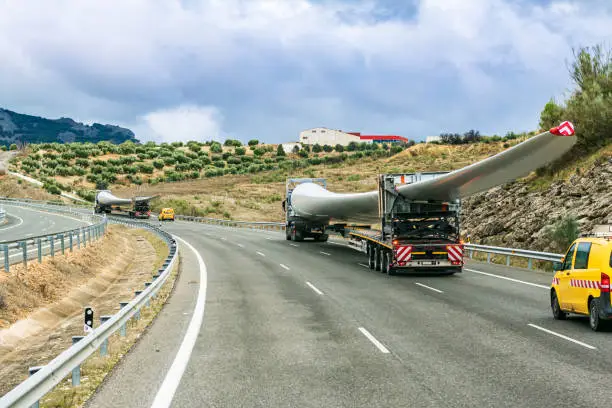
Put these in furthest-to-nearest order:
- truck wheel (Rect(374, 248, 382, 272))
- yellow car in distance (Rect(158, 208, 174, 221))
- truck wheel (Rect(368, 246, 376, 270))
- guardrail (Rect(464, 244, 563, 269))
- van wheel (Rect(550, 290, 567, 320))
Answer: yellow car in distance (Rect(158, 208, 174, 221)) < truck wheel (Rect(368, 246, 376, 270)) < truck wheel (Rect(374, 248, 382, 272)) < guardrail (Rect(464, 244, 563, 269)) < van wheel (Rect(550, 290, 567, 320))

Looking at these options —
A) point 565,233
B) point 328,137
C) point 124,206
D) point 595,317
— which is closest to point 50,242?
point 595,317

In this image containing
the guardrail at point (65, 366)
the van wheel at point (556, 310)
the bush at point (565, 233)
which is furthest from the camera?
the bush at point (565, 233)

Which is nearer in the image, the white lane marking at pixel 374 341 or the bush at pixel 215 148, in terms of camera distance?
the white lane marking at pixel 374 341

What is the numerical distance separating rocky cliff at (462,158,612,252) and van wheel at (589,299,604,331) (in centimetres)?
1404

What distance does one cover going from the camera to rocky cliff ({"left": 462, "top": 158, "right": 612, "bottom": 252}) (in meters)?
26.3

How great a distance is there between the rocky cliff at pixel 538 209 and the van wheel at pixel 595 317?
14.0 m

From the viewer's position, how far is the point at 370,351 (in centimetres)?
991

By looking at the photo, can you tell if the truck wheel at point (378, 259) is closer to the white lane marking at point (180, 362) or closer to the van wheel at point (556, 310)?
the white lane marking at point (180, 362)

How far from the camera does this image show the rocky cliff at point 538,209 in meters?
26.3

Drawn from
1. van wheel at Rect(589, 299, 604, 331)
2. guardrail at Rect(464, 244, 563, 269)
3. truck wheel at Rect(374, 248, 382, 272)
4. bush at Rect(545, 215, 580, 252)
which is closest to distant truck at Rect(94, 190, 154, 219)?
guardrail at Rect(464, 244, 563, 269)

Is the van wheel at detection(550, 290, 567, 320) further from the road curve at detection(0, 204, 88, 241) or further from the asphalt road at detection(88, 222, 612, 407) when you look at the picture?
the road curve at detection(0, 204, 88, 241)

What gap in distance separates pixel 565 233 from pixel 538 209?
18.8 feet

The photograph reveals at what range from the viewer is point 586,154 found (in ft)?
106

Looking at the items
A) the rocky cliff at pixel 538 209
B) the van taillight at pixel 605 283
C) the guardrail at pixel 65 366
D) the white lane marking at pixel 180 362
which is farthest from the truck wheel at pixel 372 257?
the van taillight at pixel 605 283
